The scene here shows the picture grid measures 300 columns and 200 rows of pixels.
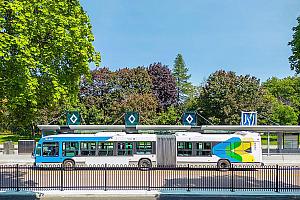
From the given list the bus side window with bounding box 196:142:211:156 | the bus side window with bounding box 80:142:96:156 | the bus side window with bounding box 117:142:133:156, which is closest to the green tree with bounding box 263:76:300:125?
the bus side window with bounding box 196:142:211:156

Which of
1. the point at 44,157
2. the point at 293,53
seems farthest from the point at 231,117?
the point at 293,53

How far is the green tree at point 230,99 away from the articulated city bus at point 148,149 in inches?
985

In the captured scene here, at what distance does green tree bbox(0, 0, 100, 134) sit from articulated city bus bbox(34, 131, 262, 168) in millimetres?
11828

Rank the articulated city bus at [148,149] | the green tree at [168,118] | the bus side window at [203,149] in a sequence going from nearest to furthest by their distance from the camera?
the articulated city bus at [148,149] < the bus side window at [203,149] < the green tree at [168,118]

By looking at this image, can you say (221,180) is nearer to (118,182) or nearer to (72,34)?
(118,182)

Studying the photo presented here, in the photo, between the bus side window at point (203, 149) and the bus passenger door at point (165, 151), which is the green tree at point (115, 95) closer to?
the bus passenger door at point (165, 151)

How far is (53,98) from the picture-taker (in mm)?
15398

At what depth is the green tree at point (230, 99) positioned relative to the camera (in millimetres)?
54250

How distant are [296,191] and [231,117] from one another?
3515 centimetres

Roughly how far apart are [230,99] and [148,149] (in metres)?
28.6

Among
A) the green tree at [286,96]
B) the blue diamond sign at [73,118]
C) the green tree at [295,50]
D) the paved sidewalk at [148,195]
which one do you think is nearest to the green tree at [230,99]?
the green tree at [286,96]

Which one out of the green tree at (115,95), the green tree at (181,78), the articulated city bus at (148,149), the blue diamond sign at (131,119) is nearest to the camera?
the articulated city bus at (148,149)

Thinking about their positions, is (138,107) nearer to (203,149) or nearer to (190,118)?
(190,118)

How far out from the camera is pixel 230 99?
178ft
